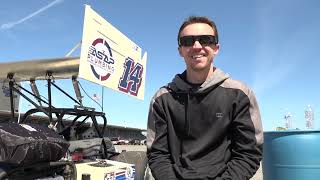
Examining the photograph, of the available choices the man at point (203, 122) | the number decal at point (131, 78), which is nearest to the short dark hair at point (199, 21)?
the man at point (203, 122)

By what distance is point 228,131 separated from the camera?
8.21 ft

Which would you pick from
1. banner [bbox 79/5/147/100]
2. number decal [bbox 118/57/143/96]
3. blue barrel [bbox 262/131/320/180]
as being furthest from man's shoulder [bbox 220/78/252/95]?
number decal [bbox 118/57/143/96]

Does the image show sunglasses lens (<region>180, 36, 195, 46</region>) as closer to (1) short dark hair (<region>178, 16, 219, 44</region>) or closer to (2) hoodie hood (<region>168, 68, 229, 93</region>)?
(1) short dark hair (<region>178, 16, 219, 44</region>)

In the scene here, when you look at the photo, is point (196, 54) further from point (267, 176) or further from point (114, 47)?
point (114, 47)

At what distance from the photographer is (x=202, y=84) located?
255 centimetres

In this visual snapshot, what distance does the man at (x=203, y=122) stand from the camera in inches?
94.9

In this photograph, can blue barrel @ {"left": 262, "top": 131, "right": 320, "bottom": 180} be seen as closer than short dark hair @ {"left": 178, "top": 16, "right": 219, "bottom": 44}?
No

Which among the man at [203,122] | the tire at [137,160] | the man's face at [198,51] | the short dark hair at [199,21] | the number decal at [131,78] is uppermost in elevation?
the number decal at [131,78]

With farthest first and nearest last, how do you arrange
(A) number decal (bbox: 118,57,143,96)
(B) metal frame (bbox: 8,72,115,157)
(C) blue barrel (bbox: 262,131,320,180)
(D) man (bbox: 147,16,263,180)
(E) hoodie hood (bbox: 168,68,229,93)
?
(A) number decal (bbox: 118,57,143,96)
(B) metal frame (bbox: 8,72,115,157)
(C) blue barrel (bbox: 262,131,320,180)
(E) hoodie hood (bbox: 168,68,229,93)
(D) man (bbox: 147,16,263,180)

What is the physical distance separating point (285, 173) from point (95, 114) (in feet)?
11.2

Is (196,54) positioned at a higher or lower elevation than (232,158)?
higher

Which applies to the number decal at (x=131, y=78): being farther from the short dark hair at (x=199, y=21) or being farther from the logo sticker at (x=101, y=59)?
the short dark hair at (x=199, y=21)

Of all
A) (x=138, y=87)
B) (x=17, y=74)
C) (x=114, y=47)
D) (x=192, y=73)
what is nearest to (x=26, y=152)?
(x=192, y=73)

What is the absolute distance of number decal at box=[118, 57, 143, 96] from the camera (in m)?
8.83
